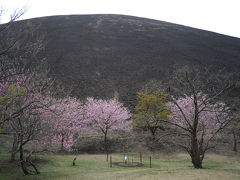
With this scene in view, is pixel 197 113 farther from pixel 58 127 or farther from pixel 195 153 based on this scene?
pixel 58 127

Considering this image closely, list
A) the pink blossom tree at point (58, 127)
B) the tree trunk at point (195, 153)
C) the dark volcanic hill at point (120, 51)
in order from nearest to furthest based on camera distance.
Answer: the pink blossom tree at point (58, 127) < the tree trunk at point (195, 153) < the dark volcanic hill at point (120, 51)

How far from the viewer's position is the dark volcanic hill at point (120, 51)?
211 feet

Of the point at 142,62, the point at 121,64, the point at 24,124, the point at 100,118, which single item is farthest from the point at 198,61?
the point at 24,124

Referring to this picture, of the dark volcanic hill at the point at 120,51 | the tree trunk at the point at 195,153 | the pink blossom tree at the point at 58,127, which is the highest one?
the dark volcanic hill at the point at 120,51

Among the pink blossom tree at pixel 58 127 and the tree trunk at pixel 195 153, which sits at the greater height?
the pink blossom tree at pixel 58 127

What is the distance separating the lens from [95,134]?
3753 cm

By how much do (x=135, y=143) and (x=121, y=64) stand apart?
45.0 metres

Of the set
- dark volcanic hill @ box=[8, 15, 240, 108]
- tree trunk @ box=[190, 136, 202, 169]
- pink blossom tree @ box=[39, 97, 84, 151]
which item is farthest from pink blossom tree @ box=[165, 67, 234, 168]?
dark volcanic hill @ box=[8, 15, 240, 108]

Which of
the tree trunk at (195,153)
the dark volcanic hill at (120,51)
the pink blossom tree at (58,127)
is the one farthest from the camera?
the dark volcanic hill at (120,51)


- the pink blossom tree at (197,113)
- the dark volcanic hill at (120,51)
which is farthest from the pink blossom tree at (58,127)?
the dark volcanic hill at (120,51)

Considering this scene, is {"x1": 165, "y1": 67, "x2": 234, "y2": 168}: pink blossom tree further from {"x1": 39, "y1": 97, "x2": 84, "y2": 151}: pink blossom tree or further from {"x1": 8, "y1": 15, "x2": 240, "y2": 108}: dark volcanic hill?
{"x1": 8, "y1": 15, "x2": 240, "y2": 108}: dark volcanic hill

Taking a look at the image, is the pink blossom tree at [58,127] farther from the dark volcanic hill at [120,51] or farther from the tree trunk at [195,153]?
the dark volcanic hill at [120,51]

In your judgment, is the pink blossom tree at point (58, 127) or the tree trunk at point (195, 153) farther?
the tree trunk at point (195, 153)

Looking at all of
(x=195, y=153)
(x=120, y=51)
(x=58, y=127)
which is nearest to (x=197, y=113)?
(x=195, y=153)
